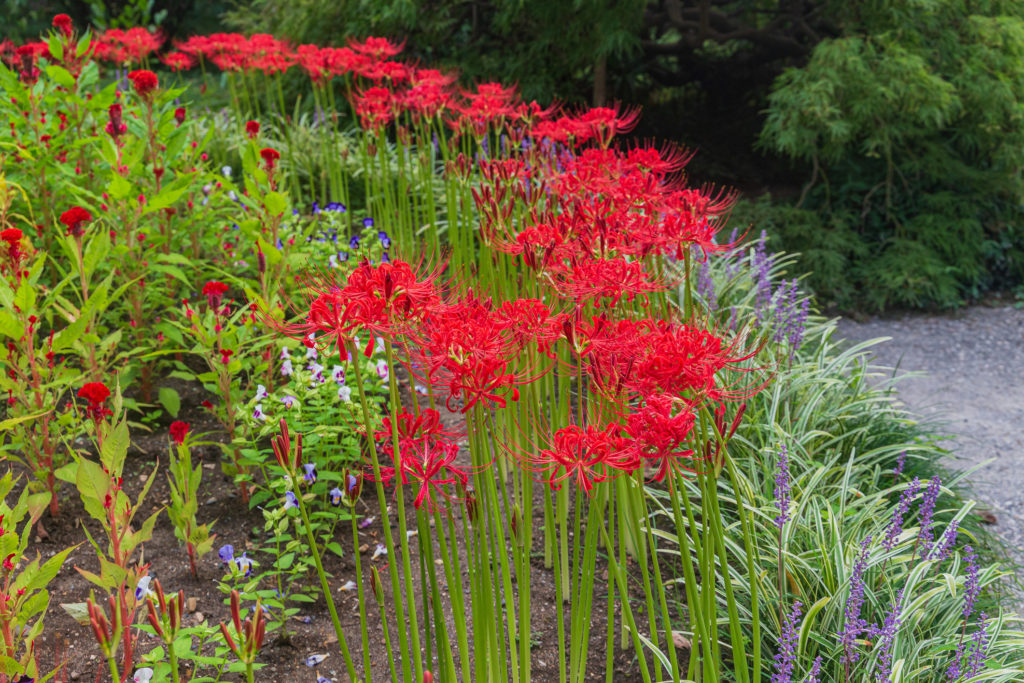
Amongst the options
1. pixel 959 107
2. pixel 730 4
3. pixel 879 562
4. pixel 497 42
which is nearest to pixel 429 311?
pixel 879 562

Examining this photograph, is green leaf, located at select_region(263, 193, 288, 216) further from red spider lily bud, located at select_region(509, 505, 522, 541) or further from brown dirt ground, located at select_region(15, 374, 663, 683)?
red spider lily bud, located at select_region(509, 505, 522, 541)

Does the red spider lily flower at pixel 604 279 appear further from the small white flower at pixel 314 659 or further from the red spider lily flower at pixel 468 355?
the small white flower at pixel 314 659

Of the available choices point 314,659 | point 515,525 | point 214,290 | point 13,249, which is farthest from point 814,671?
point 13,249

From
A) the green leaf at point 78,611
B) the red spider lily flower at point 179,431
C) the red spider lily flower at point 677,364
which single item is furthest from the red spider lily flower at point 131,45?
the red spider lily flower at point 677,364

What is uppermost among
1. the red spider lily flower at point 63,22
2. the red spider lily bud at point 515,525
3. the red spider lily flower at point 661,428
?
the red spider lily flower at point 63,22

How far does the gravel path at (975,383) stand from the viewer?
451 centimetres

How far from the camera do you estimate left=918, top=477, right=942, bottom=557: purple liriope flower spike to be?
7.74 feet

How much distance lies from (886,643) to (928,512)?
41cm

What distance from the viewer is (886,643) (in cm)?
223

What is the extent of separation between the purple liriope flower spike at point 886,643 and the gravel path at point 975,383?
6.18ft

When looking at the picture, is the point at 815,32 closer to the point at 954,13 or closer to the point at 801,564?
the point at 954,13

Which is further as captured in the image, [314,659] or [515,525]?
[314,659]

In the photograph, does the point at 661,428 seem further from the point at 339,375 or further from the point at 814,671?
the point at 339,375

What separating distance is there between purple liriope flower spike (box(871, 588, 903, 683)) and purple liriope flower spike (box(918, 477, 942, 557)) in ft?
0.69
